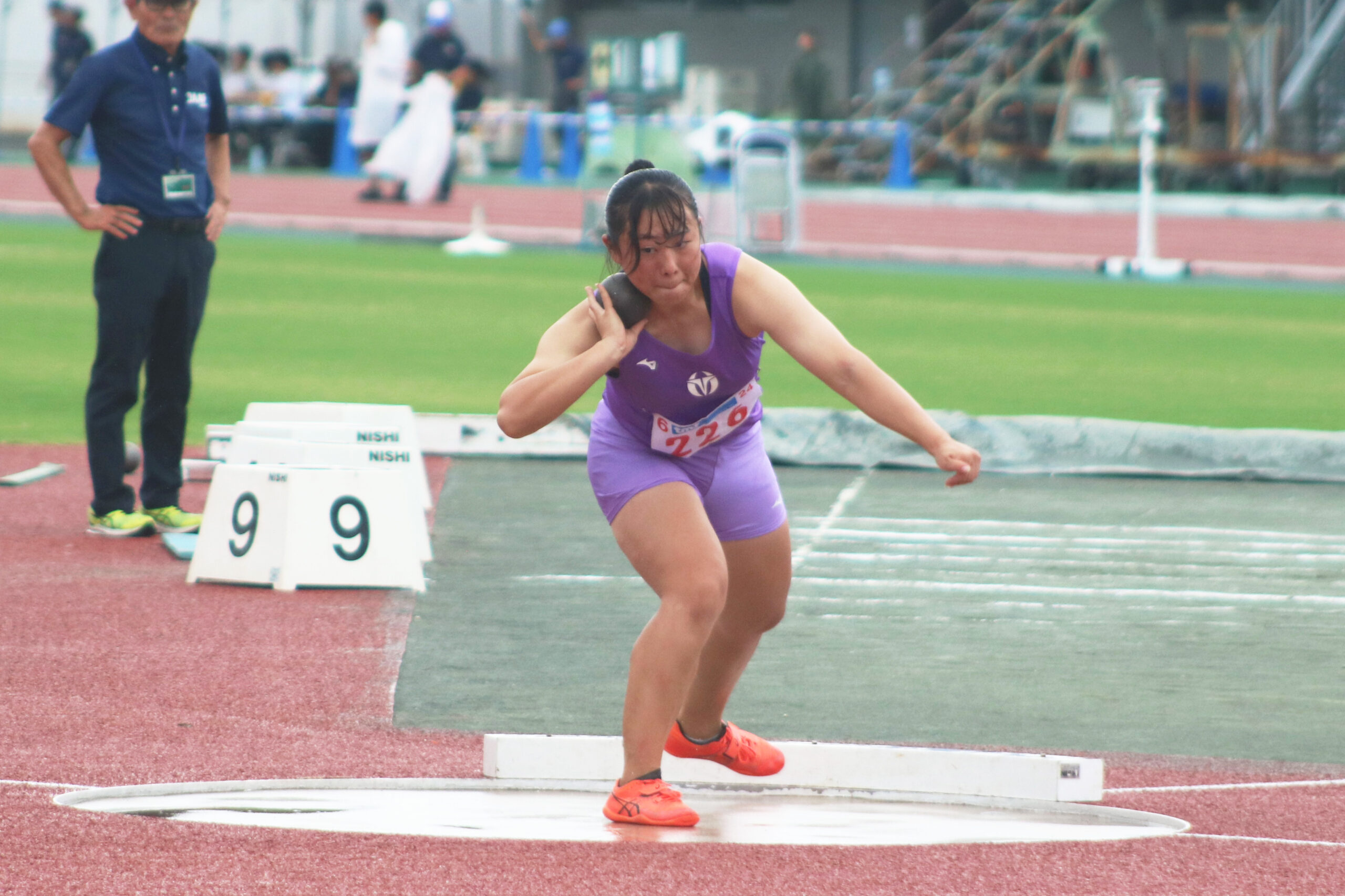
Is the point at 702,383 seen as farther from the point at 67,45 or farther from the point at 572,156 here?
the point at 572,156

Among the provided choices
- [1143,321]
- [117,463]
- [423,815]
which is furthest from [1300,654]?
[1143,321]

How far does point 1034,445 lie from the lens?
10016 millimetres

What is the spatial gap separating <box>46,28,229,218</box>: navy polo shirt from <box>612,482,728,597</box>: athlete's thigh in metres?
3.77

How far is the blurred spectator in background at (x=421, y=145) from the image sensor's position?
25.5 metres

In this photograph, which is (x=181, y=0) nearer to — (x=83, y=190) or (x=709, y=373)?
(x=709, y=373)

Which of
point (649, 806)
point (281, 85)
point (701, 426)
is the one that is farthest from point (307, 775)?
point (281, 85)

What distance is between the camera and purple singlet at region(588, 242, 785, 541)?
4.57 m

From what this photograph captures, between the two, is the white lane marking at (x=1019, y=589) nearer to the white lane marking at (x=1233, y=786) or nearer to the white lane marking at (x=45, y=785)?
the white lane marking at (x=1233, y=786)

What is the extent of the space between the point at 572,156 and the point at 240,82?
247 inches

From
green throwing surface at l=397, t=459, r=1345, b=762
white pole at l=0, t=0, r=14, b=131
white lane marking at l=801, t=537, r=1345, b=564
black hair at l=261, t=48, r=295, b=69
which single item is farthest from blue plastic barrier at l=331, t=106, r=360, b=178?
white lane marking at l=801, t=537, r=1345, b=564

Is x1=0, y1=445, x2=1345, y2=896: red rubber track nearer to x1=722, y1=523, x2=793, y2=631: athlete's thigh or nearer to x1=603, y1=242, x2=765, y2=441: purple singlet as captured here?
x1=722, y1=523, x2=793, y2=631: athlete's thigh

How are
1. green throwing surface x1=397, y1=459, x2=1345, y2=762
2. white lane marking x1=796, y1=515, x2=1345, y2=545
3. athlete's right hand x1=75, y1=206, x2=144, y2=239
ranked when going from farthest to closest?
white lane marking x1=796, y1=515, x2=1345, y2=545
athlete's right hand x1=75, y1=206, x2=144, y2=239
green throwing surface x1=397, y1=459, x2=1345, y2=762

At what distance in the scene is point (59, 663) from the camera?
236 inches

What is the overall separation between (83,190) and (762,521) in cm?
2357
